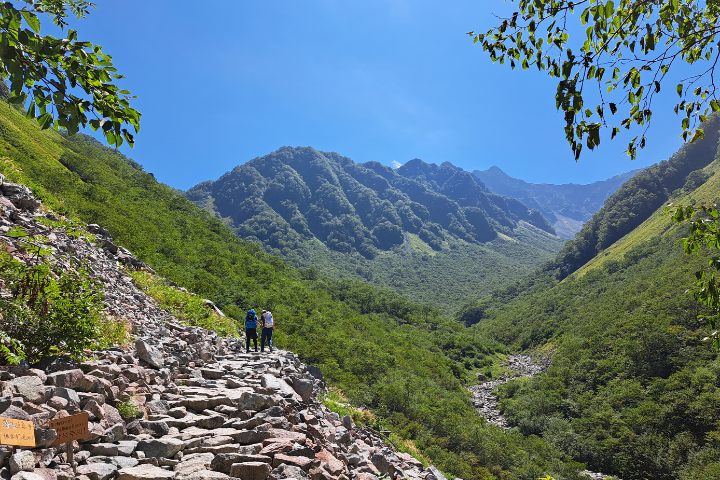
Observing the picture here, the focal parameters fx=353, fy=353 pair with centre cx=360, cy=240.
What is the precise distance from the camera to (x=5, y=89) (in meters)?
52.6

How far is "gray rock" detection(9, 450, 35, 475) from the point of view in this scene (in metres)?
3.49

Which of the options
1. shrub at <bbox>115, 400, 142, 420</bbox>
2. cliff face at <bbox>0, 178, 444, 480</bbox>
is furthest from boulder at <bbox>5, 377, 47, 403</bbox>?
shrub at <bbox>115, 400, 142, 420</bbox>

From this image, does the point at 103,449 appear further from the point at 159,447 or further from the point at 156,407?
the point at 156,407

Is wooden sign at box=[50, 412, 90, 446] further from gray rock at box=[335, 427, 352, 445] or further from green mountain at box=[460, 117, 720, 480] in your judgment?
green mountain at box=[460, 117, 720, 480]

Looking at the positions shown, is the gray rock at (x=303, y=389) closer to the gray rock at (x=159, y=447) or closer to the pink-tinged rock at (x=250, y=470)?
the pink-tinged rock at (x=250, y=470)

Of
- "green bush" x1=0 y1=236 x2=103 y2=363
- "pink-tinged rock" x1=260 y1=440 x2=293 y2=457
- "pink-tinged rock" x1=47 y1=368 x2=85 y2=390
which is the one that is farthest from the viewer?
"pink-tinged rock" x1=260 y1=440 x2=293 y2=457

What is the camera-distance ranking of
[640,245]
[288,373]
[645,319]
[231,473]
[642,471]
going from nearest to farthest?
[231,473]
[288,373]
[642,471]
[645,319]
[640,245]

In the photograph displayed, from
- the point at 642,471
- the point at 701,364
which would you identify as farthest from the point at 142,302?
the point at 701,364

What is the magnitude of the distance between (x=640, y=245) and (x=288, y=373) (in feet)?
357

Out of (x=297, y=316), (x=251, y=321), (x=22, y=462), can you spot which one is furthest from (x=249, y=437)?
(x=297, y=316)

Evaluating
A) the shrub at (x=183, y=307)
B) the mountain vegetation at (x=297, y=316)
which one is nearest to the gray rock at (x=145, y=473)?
the shrub at (x=183, y=307)

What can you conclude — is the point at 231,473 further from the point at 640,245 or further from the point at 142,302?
the point at 640,245

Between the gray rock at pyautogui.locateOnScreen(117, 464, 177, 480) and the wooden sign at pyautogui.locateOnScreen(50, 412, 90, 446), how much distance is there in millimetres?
669

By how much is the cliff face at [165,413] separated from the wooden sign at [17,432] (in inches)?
4.8
